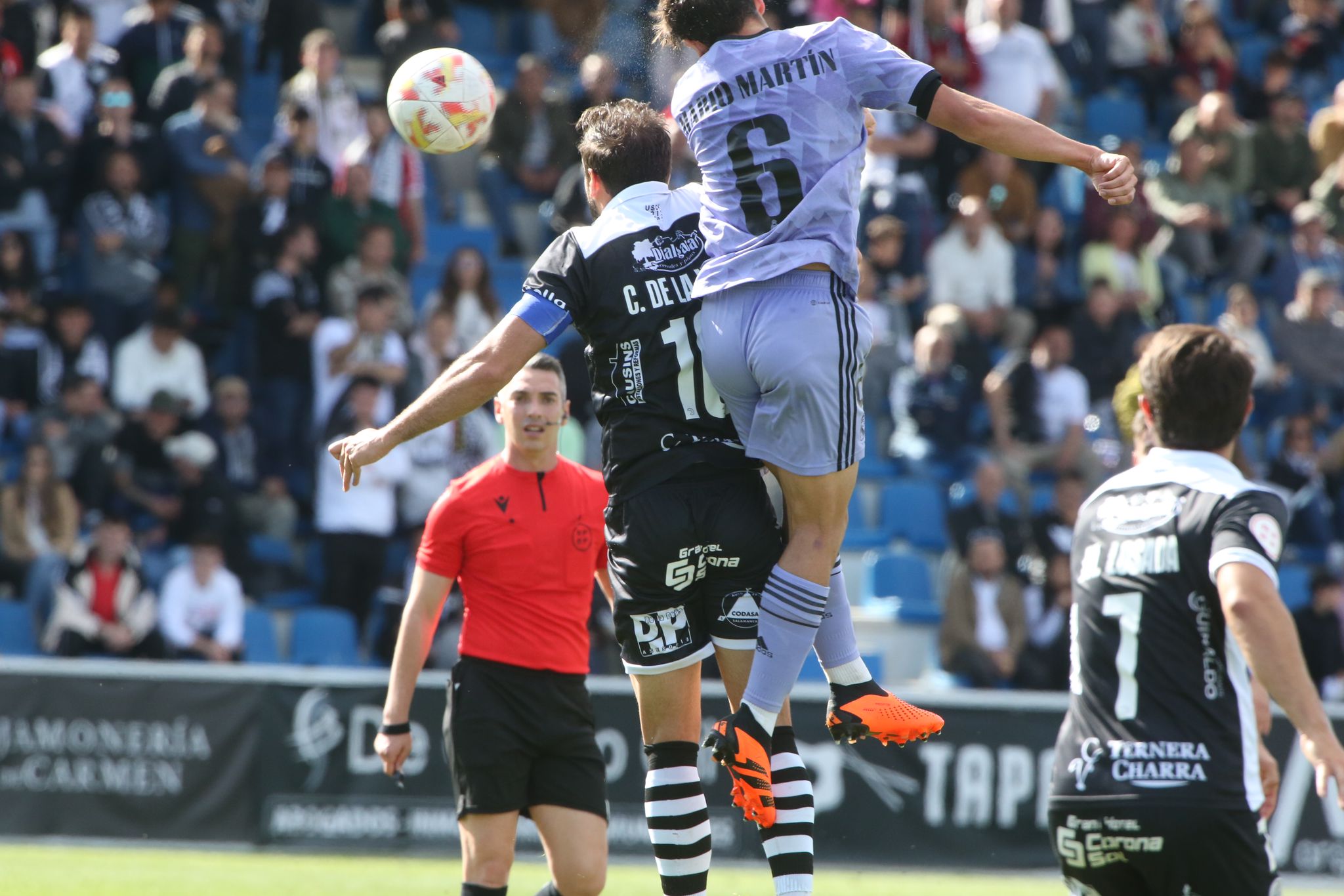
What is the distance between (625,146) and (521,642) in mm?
Result: 2323

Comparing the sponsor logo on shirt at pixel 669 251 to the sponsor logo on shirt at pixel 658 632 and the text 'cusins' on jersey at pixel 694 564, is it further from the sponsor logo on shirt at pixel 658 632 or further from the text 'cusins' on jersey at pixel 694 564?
the sponsor logo on shirt at pixel 658 632

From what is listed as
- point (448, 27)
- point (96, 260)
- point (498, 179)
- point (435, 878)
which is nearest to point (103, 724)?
point (435, 878)

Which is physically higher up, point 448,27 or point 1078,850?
point 448,27

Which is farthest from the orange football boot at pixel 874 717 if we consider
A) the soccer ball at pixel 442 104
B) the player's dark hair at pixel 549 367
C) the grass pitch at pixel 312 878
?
the grass pitch at pixel 312 878

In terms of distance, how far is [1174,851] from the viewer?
13.9ft

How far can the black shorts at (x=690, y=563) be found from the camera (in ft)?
17.6

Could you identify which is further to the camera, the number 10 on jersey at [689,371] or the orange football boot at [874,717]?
the number 10 on jersey at [689,371]

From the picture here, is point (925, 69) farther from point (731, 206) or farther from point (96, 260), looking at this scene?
point (96, 260)

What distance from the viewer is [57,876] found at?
9.79 m

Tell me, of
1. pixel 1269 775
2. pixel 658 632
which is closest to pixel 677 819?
pixel 658 632

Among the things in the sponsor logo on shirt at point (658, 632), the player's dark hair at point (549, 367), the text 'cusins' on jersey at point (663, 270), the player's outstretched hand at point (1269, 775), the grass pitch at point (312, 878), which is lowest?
the grass pitch at point (312, 878)

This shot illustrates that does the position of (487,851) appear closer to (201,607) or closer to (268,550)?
(201,607)

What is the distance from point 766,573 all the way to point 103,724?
7222mm

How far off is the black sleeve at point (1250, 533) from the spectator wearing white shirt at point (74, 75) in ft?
38.7
